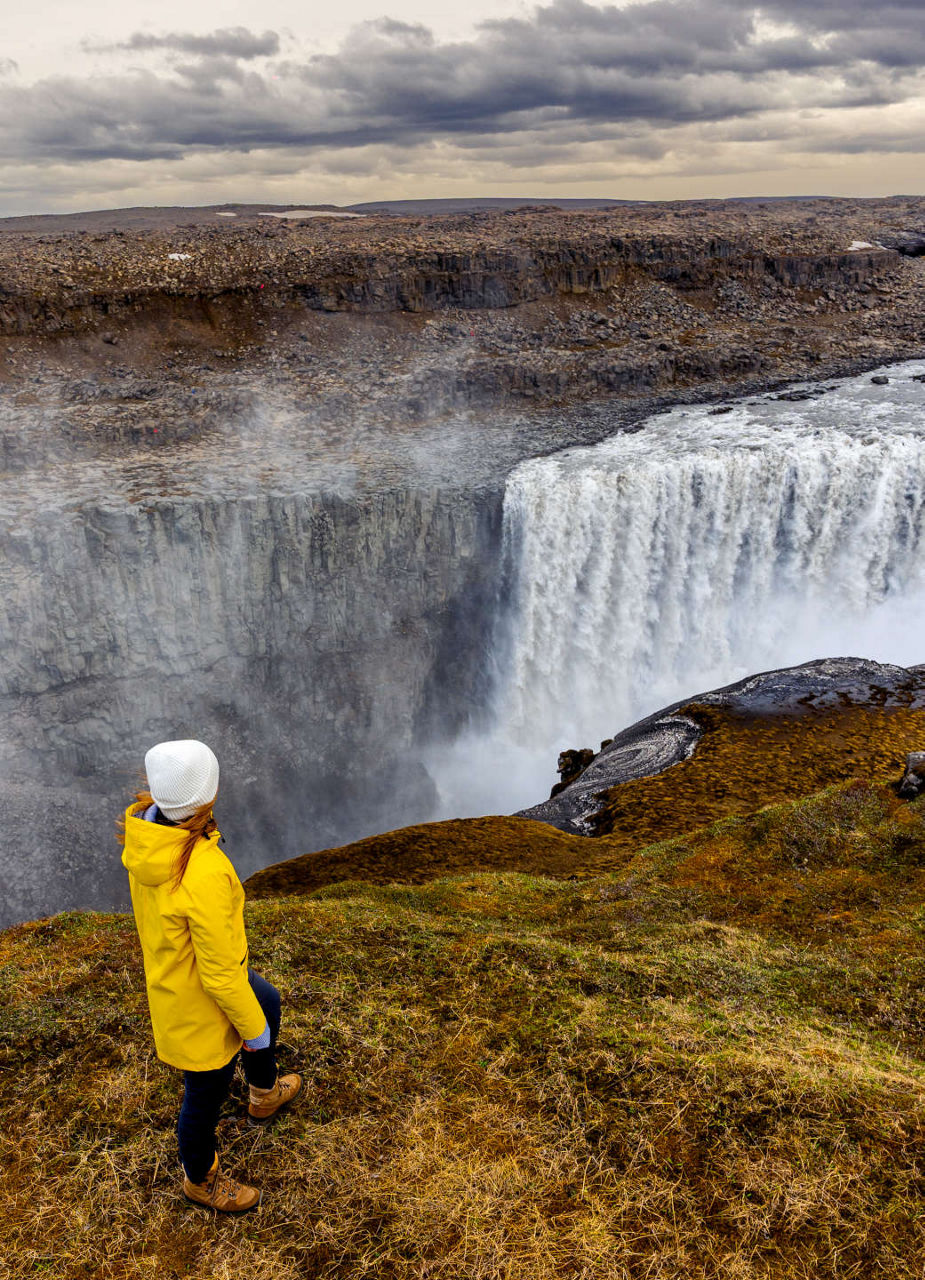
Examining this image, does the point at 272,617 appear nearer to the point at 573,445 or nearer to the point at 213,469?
the point at 213,469

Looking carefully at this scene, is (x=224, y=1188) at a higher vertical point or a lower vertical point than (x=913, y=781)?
higher

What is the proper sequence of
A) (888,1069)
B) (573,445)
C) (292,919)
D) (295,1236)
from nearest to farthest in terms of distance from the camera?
(295,1236), (888,1069), (292,919), (573,445)

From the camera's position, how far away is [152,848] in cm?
473

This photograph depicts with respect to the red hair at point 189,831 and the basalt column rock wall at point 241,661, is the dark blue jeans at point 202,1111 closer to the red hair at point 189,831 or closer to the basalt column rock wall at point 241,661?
the red hair at point 189,831

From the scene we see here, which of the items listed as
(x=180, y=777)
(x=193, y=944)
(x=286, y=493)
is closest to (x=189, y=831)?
(x=180, y=777)

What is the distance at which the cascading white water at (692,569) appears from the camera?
3241 cm

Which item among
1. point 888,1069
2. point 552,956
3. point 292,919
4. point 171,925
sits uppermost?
point 171,925

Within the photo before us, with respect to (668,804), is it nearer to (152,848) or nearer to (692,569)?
(152,848)

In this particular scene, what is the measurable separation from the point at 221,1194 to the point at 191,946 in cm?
195

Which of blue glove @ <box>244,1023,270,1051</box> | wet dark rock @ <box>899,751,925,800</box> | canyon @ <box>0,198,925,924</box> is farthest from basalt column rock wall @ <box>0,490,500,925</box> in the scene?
blue glove @ <box>244,1023,270,1051</box>

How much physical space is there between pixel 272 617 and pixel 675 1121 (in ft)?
96.7

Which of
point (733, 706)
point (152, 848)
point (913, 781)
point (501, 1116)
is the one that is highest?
point (152, 848)

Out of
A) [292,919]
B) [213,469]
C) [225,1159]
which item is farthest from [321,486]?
[225,1159]

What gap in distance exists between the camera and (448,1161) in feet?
19.0
